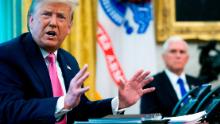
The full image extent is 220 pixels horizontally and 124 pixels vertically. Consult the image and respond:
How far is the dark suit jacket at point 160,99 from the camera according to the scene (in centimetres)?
465

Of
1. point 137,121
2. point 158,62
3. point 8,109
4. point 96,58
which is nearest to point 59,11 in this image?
point 8,109

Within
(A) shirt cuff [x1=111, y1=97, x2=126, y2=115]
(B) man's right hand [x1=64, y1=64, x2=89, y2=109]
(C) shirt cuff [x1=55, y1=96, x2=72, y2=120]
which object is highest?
(B) man's right hand [x1=64, y1=64, x2=89, y2=109]

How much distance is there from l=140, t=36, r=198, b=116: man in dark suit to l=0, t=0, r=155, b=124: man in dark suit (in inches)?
76.1

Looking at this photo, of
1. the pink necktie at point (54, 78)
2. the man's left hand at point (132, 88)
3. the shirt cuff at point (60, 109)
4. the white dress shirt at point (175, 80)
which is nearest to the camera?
the shirt cuff at point (60, 109)

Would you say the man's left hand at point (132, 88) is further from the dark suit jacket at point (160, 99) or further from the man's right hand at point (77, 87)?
the dark suit jacket at point (160, 99)

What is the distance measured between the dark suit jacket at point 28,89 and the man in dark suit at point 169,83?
190 cm

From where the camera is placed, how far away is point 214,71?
19.7 feet

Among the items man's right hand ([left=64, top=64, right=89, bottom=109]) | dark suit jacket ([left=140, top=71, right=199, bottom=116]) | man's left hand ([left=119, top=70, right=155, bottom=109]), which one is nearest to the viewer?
man's right hand ([left=64, top=64, right=89, bottom=109])

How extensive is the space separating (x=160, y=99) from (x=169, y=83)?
0.36 meters

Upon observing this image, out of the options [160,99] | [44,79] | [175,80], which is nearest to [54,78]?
[44,79]

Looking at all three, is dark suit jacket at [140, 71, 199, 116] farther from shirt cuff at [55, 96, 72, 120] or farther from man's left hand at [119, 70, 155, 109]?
shirt cuff at [55, 96, 72, 120]

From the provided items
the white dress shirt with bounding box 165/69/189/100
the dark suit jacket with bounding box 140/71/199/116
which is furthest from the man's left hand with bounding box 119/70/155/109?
the white dress shirt with bounding box 165/69/189/100

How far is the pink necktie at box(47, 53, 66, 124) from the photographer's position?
2615 mm

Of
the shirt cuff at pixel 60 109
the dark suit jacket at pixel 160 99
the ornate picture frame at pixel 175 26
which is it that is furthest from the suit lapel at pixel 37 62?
the ornate picture frame at pixel 175 26
